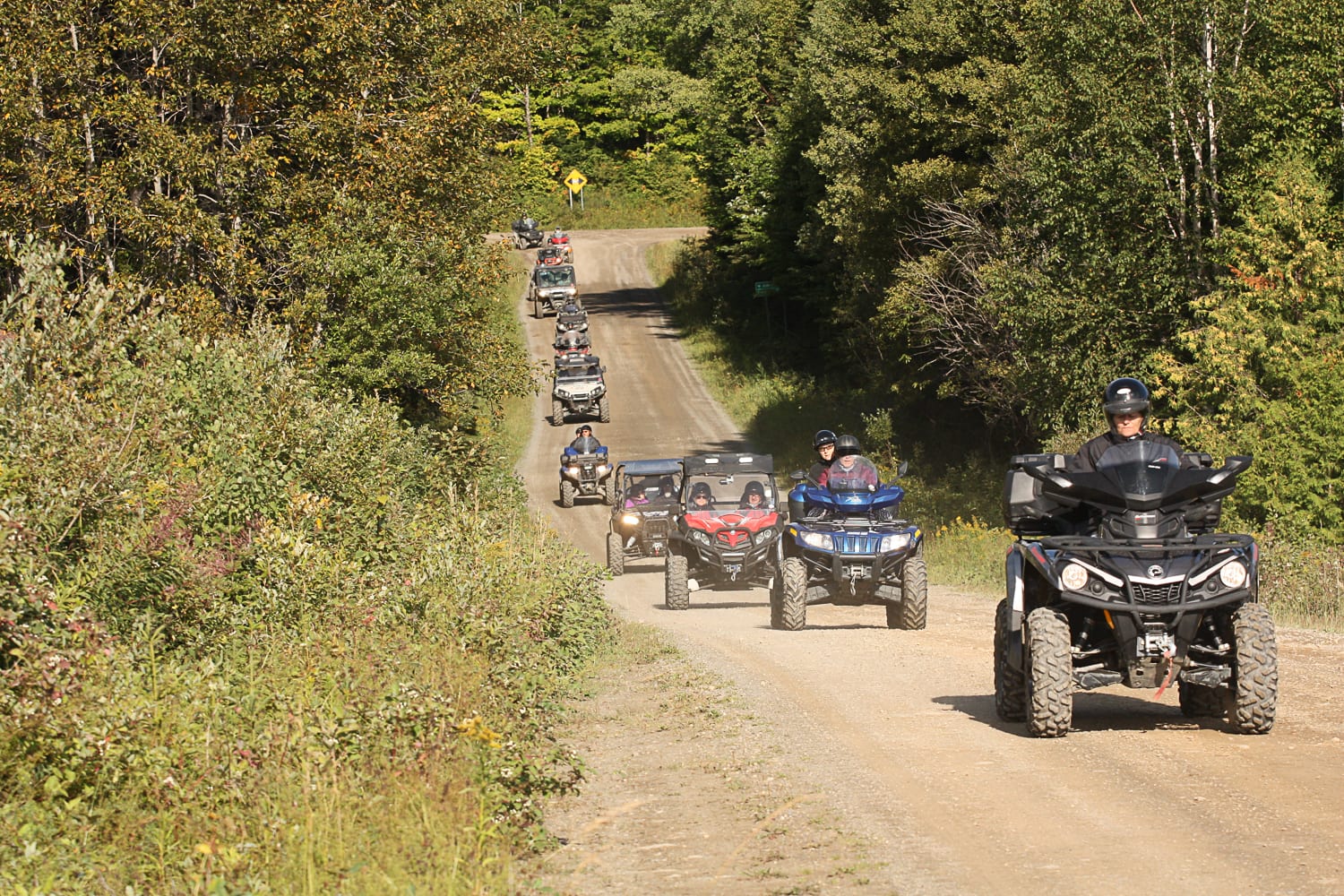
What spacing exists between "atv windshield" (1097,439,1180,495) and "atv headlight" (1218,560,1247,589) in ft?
1.93

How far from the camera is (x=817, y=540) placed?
1686 centimetres

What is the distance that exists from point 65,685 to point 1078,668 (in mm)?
5953

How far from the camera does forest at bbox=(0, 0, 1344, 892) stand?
796 cm

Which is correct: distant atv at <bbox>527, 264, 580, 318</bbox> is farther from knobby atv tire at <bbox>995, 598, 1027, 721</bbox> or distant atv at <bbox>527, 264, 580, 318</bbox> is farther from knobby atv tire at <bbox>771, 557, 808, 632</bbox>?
knobby atv tire at <bbox>995, 598, 1027, 721</bbox>

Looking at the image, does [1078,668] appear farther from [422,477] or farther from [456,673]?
[422,477]

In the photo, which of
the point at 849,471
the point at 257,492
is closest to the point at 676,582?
the point at 849,471

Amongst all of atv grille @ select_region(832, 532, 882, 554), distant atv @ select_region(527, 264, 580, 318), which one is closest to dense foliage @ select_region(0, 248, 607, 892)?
atv grille @ select_region(832, 532, 882, 554)

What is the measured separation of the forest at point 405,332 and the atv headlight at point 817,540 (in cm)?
252

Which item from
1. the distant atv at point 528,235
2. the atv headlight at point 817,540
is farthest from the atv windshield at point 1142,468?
the distant atv at point 528,235

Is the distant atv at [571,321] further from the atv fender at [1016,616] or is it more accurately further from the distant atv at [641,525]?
the atv fender at [1016,616]

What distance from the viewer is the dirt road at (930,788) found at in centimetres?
675

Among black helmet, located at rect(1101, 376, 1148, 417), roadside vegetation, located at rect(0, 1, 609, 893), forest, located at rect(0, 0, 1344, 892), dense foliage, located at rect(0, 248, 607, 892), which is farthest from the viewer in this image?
black helmet, located at rect(1101, 376, 1148, 417)

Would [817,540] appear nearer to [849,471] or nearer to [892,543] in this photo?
[892,543]

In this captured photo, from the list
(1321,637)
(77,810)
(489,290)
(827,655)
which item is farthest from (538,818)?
(489,290)
